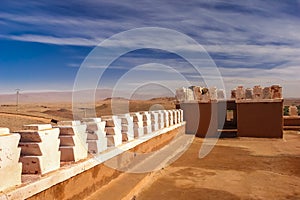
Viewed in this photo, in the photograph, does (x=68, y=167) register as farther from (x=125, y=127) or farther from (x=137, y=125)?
(x=137, y=125)

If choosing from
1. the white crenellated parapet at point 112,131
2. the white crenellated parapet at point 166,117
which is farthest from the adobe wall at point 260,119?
the white crenellated parapet at point 112,131

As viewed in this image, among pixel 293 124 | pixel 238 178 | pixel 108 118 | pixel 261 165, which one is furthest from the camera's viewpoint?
pixel 293 124

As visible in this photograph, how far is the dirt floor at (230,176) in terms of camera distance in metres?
5.66

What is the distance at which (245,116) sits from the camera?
14820 millimetres

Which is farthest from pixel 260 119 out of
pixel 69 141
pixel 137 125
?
pixel 69 141

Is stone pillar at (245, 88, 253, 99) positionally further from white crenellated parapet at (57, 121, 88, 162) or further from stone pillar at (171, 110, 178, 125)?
white crenellated parapet at (57, 121, 88, 162)

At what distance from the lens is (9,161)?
2.85 m

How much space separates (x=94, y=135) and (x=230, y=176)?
3.60 m

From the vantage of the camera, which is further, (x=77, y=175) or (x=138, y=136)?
(x=138, y=136)

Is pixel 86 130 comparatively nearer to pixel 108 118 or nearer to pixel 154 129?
pixel 108 118

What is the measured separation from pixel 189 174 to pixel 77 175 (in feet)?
11.8

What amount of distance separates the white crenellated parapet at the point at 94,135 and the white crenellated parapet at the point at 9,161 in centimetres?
177

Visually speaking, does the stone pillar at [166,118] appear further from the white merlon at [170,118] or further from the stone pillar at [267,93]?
the stone pillar at [267,93]

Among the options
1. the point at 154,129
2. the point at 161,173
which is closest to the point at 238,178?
the point at 161,173
